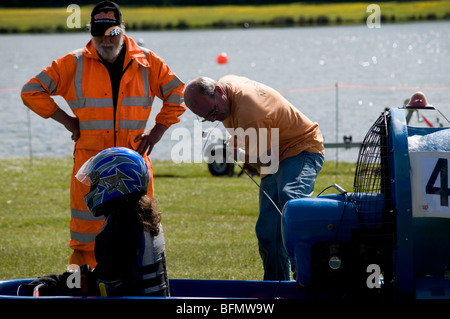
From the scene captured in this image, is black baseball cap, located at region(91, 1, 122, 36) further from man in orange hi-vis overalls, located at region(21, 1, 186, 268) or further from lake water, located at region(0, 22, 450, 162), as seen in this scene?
lake water, located at region(0, 22, 450, 162)

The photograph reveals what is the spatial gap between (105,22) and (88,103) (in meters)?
0.63

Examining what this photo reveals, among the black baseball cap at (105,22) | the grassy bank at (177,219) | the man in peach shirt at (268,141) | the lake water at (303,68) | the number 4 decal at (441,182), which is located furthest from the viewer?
the lake water at (303,68)

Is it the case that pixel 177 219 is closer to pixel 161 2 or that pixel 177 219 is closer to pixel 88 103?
pixel 88 103

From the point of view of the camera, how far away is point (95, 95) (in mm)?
5250

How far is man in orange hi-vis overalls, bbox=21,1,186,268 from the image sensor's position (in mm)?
5219

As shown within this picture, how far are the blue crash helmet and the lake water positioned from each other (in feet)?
35.7

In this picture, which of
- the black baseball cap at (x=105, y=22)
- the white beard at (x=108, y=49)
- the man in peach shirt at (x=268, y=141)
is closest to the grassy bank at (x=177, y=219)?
the man in peach shirt at (x=268, y=141)

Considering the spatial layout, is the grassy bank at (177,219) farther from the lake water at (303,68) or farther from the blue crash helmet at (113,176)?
the lake water at (303,68)

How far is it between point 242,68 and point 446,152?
116ft

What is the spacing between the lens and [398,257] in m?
3.46

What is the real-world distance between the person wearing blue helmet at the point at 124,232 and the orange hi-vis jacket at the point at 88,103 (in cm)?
136

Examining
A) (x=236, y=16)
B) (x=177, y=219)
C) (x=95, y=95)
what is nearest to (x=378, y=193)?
(x=95, y=95)

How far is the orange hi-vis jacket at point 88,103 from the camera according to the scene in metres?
5.23
